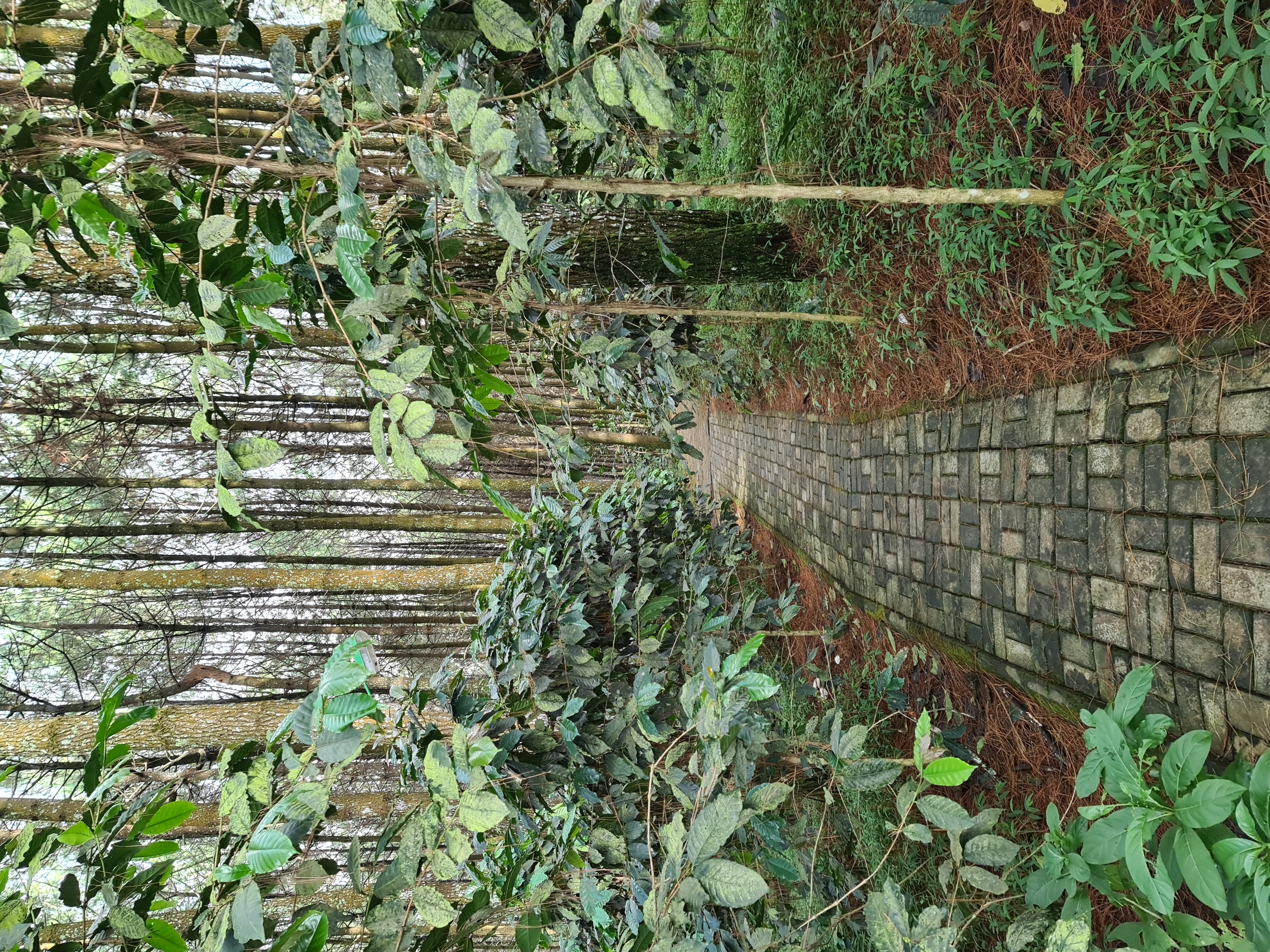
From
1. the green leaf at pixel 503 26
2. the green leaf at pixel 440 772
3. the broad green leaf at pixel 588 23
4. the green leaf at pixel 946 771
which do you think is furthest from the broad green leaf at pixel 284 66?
the green leaf at pixel 946 771

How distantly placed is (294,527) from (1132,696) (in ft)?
24.0

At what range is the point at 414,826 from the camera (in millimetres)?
1962

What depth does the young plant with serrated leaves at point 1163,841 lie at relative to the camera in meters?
1.53

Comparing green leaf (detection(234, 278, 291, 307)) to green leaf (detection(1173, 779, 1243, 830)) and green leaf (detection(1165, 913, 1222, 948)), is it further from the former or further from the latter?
green leaf (detection(1165, 913, 1222, 948))

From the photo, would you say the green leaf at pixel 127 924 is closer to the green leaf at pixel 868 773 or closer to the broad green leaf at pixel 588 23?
the green leaf at pixel 868 773

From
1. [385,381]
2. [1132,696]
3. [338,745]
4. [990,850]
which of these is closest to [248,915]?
[338,745]

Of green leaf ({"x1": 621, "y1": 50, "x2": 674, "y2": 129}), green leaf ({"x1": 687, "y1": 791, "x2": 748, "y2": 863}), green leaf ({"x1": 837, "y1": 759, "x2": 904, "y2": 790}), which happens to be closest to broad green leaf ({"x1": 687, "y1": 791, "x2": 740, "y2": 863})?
green leaf ({"x1": 687, "y1": 791, "x2": 748, "y2": 863})

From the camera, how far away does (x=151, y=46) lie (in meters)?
1.85

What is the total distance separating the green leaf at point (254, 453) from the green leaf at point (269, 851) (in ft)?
3.10

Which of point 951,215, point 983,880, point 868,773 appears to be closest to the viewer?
point 983,880

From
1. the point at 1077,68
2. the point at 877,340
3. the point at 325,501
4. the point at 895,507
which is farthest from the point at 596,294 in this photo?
the point at 325,501

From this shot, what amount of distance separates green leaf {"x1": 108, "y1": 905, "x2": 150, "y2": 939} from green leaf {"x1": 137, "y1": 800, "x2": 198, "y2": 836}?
210 millimetres

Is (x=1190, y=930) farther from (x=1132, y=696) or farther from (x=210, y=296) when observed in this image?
(x=210, y=296)

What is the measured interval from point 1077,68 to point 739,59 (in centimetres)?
488
